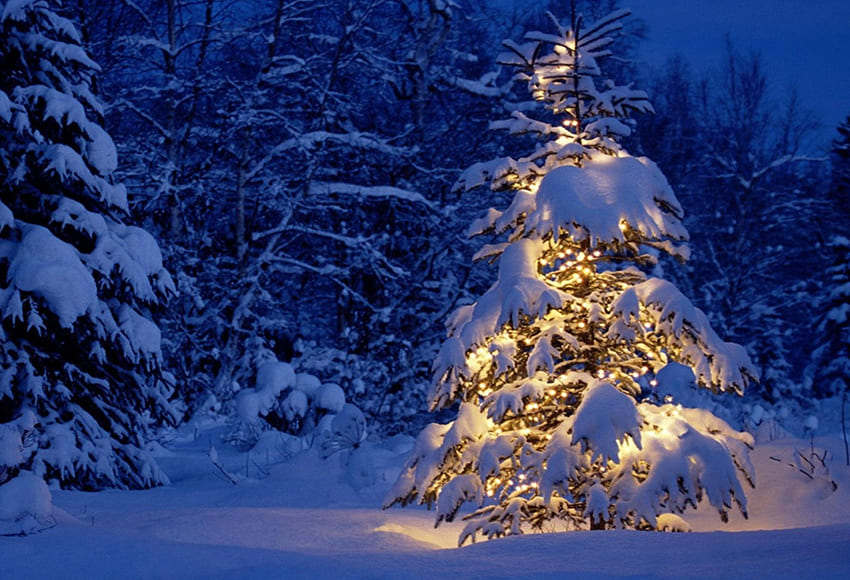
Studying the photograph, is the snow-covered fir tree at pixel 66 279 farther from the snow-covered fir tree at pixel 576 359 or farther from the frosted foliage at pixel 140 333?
the snow-covered fir tree at pixel 576 359

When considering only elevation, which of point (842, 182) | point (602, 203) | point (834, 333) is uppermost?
point (842, 182)

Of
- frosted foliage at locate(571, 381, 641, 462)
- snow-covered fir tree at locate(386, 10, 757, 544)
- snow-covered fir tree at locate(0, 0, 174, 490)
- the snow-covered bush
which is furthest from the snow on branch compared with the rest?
frosted foliage at locate(571, 381, 641, 462)

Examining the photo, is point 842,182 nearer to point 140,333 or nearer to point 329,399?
point 329,399

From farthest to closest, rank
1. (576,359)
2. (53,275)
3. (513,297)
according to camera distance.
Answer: (53,275) → (576,359) → (513,297)

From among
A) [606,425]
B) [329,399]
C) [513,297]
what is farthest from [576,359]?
[329,399]

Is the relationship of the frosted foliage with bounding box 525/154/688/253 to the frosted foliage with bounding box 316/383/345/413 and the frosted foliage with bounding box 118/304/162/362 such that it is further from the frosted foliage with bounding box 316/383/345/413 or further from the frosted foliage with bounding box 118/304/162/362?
the frosted foliage with bounding box 316/383/345/413

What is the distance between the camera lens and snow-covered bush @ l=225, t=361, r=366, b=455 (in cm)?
1211

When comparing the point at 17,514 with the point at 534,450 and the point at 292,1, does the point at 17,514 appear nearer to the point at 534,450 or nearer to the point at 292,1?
the point at 534,450

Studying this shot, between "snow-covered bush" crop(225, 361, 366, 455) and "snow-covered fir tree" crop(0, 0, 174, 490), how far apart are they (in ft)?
8.79

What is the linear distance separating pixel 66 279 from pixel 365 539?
4516 mm

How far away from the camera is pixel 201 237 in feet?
Answer: 56.9

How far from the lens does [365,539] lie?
17.6 ft

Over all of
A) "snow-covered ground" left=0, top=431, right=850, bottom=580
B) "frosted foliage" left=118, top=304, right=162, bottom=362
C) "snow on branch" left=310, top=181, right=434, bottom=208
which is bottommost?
"snow-covered ground" left=0, top=431, right=850, bottom=580

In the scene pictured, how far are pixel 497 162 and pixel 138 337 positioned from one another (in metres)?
4.79
